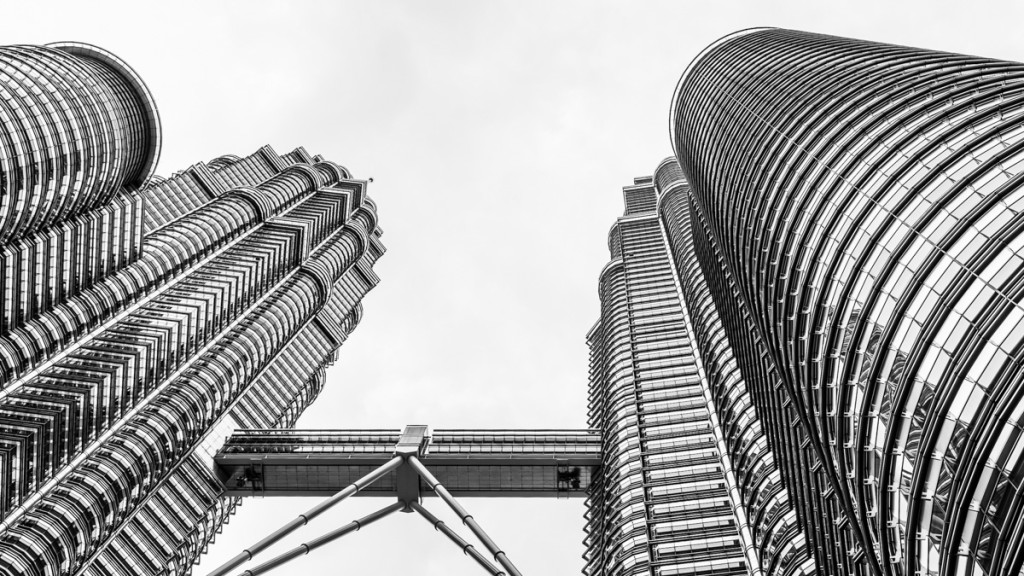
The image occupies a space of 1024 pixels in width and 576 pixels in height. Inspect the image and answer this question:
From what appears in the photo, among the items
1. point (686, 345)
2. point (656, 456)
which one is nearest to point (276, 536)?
point (656, 456)

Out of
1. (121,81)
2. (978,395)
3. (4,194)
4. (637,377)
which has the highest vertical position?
(121,81)

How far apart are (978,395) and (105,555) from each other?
343 feet

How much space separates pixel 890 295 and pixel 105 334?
308 feet

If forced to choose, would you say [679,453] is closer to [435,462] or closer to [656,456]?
[656,456]

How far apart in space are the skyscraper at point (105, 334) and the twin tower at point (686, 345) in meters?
0.40

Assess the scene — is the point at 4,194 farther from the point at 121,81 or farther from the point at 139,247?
the point at 139,247

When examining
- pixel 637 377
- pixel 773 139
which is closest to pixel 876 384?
pixel 773 139

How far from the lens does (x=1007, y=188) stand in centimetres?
3350

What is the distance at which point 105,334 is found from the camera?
10338 centimetres

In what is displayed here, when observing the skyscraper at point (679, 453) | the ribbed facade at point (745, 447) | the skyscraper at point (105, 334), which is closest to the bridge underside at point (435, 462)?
the skyscraper at point (679, 453)

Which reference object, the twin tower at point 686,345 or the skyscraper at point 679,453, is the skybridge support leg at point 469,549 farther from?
the skyscraper at point 679,453

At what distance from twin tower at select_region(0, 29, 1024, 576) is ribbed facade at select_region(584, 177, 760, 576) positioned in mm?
410

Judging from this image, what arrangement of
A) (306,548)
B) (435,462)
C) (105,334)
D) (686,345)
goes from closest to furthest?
(306,548) < (105,334) < (435,462) < (686,345)

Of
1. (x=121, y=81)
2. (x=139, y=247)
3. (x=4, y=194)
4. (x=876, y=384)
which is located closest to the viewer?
(x=876, y=384)
